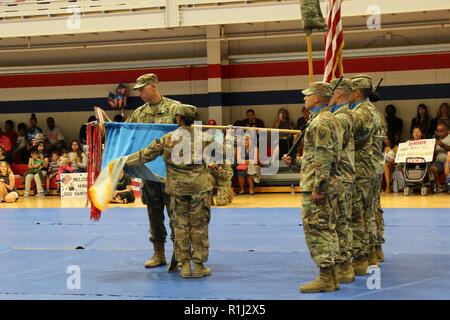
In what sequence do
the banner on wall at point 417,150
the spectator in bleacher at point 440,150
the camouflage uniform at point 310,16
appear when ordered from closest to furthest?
the camouflage uniform at point 310,16, the banner on wall at point 417,150, the spectator in bleacher at point 440,150

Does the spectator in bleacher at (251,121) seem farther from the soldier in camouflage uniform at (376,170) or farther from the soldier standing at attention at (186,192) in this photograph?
the soldier standing at attention at (186,192)

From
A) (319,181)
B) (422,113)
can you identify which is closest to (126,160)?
(319,181)

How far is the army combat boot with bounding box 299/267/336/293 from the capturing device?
250 inches

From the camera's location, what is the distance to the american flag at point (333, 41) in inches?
321

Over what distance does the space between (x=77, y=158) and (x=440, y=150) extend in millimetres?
9057

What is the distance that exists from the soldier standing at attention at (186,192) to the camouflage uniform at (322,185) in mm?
1278

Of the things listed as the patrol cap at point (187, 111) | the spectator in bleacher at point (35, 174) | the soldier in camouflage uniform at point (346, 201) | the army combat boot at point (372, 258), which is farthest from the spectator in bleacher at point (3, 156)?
the soldier in camouflage uniform at point (346, 201)

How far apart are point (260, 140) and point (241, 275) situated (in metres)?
10.1

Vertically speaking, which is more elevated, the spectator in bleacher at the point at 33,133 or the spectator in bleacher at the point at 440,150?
the spectator in bleacher at the point at 33,133

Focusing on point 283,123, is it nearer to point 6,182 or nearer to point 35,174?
point 35,174

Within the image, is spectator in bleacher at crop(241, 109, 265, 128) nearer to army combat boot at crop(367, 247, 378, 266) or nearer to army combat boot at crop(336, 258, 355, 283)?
army combat boot at crop(367, 247, 378, 266)

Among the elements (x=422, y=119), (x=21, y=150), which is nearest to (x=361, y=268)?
(x=422, y=119)

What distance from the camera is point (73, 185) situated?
1736 centimetres

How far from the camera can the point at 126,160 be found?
736cm
